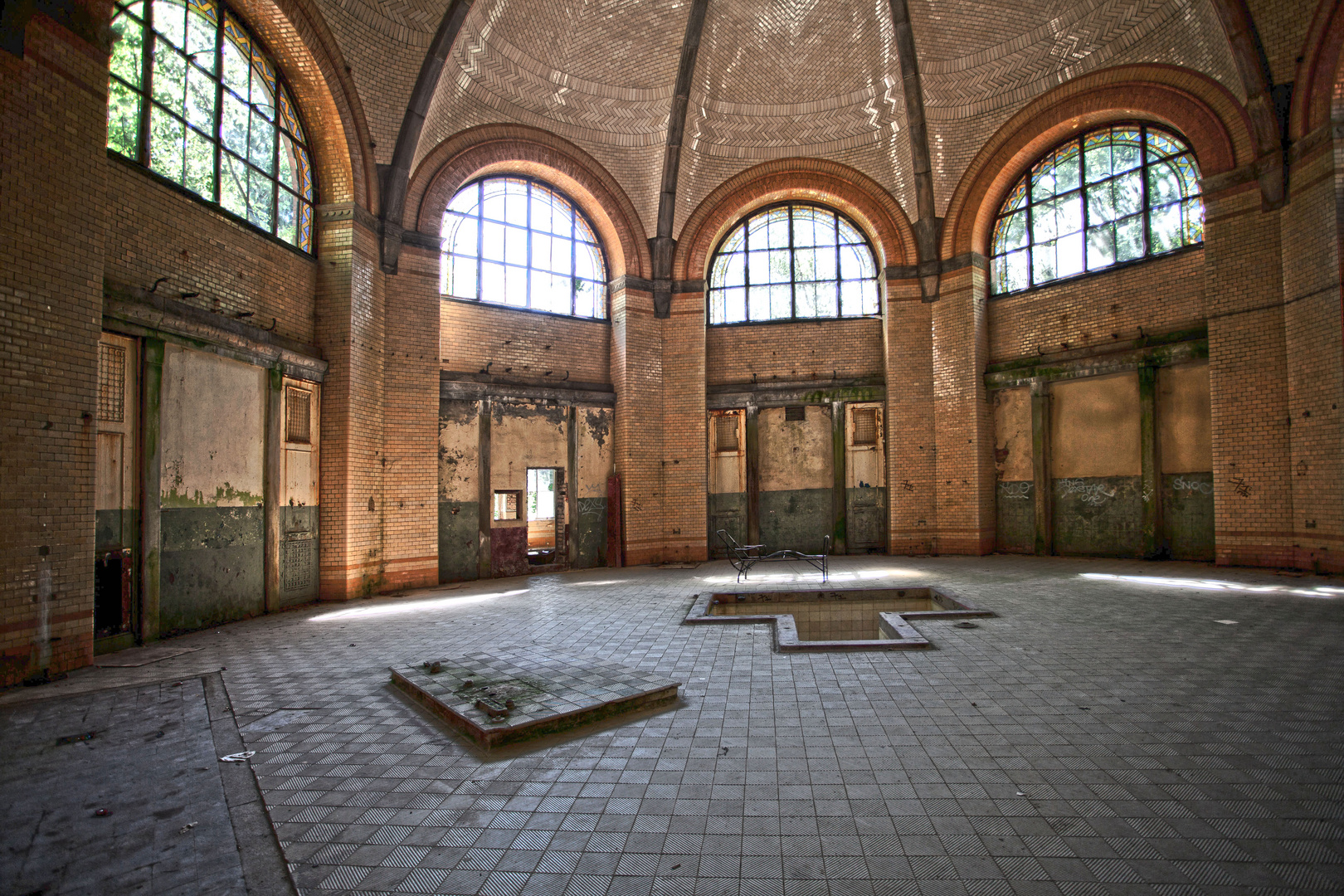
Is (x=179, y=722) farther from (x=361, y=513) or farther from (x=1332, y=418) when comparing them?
(x=1332, y=418)

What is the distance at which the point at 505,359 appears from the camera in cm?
1288

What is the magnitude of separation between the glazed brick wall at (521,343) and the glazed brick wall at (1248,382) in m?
11.1

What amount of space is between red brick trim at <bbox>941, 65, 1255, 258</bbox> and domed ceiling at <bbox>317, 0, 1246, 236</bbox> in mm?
231

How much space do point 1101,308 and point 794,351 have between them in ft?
19.7

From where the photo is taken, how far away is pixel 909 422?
14.1 m

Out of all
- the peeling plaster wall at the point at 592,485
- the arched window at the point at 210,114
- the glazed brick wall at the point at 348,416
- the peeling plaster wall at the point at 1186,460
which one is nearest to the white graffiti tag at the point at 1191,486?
the peeling plaster wall at the point at 1186,460

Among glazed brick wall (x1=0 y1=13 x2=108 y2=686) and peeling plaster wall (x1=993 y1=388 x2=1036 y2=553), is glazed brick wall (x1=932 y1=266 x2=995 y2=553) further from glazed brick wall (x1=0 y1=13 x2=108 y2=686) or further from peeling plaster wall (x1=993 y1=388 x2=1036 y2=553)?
glazed brick wall (x1=0 y1=13 x2=108 y2=686)

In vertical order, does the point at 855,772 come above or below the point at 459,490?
below

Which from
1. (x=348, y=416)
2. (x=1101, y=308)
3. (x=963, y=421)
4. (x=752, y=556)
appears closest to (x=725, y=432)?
(x=752, y=556)

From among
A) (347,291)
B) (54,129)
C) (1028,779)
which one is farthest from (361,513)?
(1028,779)

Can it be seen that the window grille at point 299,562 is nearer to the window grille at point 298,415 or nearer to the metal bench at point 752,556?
the window grille at point 298,415

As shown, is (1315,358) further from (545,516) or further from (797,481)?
(545,516)

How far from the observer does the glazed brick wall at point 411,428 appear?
10828 millimetres

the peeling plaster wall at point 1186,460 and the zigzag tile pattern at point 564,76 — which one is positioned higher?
the zigzag tile pattern at point 564,76
